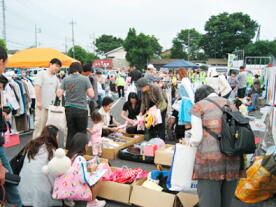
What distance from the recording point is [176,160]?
295 cm

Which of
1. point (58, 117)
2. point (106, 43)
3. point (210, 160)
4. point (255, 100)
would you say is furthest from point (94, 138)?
point (106, 43)

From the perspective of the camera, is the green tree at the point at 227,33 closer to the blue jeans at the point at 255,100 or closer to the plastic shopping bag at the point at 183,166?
the blue jeans at the point at 255,100

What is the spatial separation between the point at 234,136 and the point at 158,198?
1353 millimetres

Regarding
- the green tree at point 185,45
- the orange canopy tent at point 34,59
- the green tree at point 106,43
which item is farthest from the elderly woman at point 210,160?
the green tree at point 106,43

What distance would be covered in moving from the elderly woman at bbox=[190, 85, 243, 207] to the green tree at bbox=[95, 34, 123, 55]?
285 ft

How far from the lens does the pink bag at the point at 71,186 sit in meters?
3.16

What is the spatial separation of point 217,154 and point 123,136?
371cm

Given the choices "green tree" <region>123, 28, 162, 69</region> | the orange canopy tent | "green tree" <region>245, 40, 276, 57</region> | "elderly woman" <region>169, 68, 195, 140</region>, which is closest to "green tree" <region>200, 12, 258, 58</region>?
"green tree" <region>245, 40, 276, 57</region>

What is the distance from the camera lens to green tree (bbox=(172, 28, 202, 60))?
64.9 m

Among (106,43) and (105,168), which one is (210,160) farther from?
(106,43)

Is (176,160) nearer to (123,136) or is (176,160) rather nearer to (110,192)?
(110,192)

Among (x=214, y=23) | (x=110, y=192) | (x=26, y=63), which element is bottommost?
(x=110, y=192)

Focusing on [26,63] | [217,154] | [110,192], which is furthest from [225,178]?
[26,63]

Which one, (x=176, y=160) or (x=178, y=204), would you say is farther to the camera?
(x=178, y=204)
